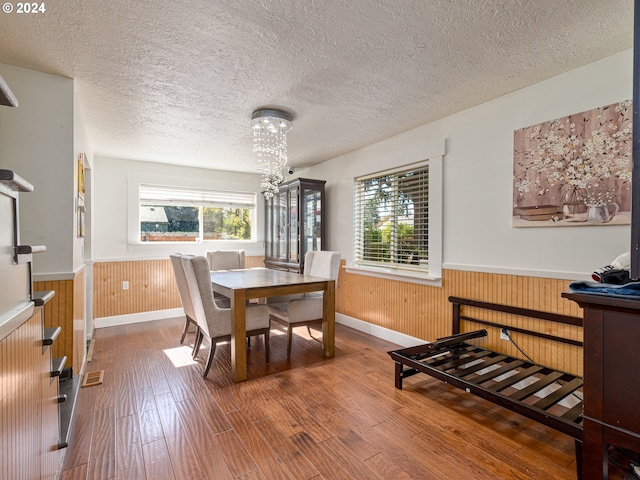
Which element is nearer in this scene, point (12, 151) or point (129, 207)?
point (12, 151)

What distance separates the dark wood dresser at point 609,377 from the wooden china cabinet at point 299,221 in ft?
11.6

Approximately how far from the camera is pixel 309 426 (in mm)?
1933

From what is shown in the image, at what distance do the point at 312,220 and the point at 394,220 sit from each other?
1.39 meters

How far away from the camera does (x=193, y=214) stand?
16.4 ft

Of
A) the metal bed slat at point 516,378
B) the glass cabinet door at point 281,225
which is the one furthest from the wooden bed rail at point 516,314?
the glass cabinet door at point 281,225

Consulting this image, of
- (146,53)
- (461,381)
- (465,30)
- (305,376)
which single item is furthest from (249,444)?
(465,30)

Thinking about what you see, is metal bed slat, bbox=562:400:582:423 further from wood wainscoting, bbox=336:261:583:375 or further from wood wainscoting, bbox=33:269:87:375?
wood wainscoting, bbox=33:269:87:375

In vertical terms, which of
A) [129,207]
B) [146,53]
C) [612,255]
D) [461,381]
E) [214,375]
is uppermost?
[146,53]

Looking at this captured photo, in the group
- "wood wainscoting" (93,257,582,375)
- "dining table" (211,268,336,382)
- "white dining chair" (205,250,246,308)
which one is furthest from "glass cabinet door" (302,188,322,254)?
"dining table" (211,268,336,382)

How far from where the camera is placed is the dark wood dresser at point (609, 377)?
1124 millimetres

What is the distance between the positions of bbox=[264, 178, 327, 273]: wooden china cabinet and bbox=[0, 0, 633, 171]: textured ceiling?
1638 millimetres

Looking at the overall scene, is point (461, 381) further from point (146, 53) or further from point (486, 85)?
point (146, 53)

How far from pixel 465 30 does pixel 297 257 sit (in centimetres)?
341

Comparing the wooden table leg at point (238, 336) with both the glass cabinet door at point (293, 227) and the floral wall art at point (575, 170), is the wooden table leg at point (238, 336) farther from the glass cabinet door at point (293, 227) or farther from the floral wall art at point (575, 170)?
the floral wall art at point (575, 170)
